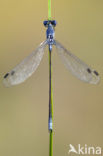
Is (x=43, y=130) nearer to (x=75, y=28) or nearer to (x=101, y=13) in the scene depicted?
(x=75, y=28)

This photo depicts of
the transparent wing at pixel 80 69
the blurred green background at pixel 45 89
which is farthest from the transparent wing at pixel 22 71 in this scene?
the blurred green background at pixel 45 89

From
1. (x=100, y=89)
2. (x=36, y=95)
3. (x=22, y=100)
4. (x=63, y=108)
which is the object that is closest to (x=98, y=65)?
→ (x=100, y=89)

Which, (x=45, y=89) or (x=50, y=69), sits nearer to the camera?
(x=50, y=69)

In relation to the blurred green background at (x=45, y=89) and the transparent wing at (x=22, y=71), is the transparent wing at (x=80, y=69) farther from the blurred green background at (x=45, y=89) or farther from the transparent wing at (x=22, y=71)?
the blurred green background at (x=45, y=89)

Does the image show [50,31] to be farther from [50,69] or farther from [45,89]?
[45,89]

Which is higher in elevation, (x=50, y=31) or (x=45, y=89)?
(x=50, y=31)

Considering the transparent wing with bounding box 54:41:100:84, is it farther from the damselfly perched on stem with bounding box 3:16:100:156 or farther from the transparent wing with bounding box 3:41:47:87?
the transparent wing with bounding box 3:41:47:87

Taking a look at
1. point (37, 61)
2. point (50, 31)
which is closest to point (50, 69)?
point (37, 61)
